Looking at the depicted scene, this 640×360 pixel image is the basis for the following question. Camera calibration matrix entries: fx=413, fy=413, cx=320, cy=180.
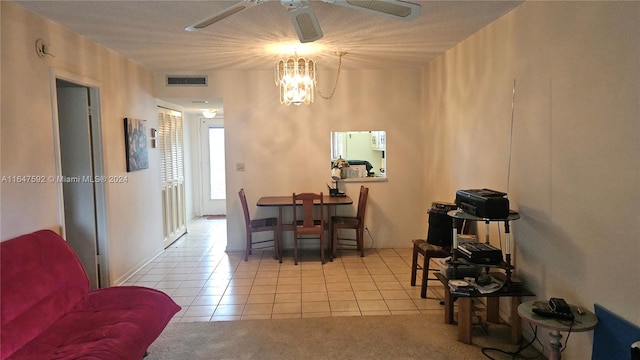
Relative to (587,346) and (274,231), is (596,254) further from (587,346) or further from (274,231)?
(274,231)

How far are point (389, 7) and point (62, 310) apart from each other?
2.68 m

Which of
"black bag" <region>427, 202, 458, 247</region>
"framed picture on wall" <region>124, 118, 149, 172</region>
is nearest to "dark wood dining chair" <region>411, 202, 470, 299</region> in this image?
"black bag" <region>427, 202, 458, 247</region>

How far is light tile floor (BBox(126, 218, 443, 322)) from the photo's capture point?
3596mm

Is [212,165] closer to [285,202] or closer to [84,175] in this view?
[285,202]

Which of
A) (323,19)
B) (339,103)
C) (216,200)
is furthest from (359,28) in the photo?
(216,200)

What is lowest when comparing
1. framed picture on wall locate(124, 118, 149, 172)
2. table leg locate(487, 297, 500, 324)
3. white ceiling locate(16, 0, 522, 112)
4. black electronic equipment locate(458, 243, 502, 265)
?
table leg locate(487, 297, 500, 324)

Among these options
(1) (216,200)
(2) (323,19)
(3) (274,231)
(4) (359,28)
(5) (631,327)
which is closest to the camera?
(5) (631,327)

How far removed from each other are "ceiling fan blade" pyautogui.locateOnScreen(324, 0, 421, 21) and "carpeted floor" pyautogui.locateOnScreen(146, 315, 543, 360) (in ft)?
7.11

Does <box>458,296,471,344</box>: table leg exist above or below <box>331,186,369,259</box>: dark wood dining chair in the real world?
below

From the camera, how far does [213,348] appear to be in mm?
2932

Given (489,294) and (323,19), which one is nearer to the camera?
(489,294)

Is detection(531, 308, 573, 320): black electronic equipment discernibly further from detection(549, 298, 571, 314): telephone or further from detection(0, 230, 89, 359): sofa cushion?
detection(0, 230, 89, 359): sofa cushion

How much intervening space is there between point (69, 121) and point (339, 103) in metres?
3.12

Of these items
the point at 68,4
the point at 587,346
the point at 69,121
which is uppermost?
the point at 68,4
